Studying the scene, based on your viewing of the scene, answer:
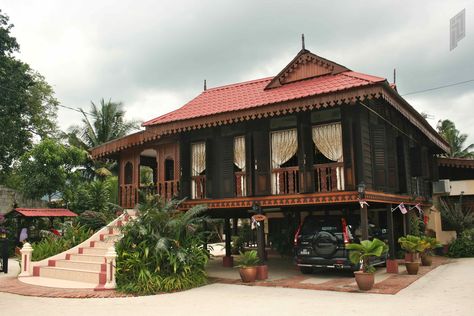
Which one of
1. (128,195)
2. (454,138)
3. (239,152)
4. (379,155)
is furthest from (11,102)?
(454,138)

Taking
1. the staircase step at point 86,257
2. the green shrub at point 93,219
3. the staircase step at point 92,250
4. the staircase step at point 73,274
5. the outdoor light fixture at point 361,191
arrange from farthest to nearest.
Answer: the green shrub at point 93,219 → the staircase step at point 92,250 → the staircase step at point 86,257 → the staircase step at point 73,274 → the outdoor light fixture at point 361,191

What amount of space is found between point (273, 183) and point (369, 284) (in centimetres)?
404

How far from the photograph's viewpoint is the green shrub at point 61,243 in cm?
1380

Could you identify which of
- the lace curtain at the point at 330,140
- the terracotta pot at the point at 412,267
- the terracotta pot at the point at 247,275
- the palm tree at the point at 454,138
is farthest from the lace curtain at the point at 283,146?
the palm tree at the point at 454,138

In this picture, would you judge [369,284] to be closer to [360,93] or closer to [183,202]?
[360,93]

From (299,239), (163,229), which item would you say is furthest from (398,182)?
(163,229)

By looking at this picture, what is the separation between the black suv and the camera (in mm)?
11680

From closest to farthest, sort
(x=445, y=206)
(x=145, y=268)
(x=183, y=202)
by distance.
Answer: (x=145, y=268) → (x=183, y=202) → (x=445, y=206)

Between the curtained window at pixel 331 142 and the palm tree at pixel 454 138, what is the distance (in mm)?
27703

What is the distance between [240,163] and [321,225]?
3.03m

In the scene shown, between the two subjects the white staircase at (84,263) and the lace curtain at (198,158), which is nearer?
the white staircase at (84,263)

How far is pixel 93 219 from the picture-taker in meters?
15.0

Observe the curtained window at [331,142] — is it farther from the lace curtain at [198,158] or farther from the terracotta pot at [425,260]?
the terracotta pot at [425,260]

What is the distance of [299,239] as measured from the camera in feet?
40.7
